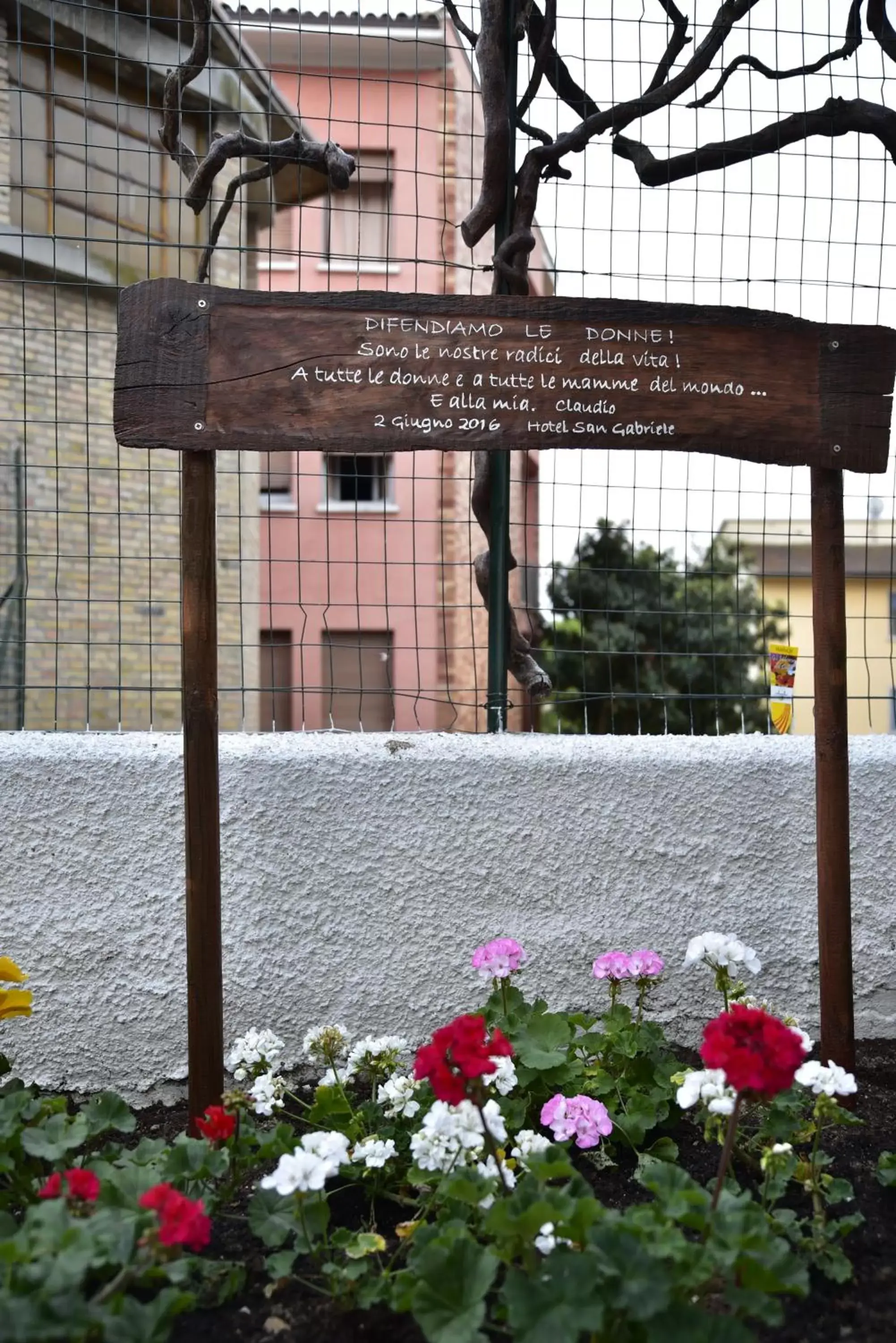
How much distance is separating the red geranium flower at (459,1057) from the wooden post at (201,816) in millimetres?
944

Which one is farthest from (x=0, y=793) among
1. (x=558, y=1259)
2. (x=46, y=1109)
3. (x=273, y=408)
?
(x=558, y=1259)

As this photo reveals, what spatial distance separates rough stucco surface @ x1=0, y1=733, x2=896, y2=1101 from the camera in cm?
313

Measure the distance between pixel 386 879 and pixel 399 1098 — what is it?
2.60 ft

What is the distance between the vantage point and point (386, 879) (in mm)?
3217

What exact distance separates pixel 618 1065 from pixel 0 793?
1.71 metres

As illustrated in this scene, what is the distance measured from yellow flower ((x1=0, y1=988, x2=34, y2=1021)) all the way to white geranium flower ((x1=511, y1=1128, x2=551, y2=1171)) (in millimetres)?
1062

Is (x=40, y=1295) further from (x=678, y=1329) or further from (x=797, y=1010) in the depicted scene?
(x=797, y=1010)

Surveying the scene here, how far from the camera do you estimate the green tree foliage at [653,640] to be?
3.38 metres

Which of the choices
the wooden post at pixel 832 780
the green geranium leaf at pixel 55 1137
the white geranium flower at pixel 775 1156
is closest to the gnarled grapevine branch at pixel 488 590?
the wooden post at pixel 832 780

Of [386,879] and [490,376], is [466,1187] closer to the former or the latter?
[386,879]

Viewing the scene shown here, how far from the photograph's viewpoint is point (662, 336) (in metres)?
3.02

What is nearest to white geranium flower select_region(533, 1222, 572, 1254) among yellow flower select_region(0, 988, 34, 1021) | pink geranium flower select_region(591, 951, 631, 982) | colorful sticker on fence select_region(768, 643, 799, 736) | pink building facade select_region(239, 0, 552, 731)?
pink geranium flower select_region(591, 951, 631, 982)

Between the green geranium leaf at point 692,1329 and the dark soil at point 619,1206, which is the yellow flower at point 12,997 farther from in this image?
the green geranium leaf at point 692,1329

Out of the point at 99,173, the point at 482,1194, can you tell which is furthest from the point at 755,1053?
the point at 99,173
